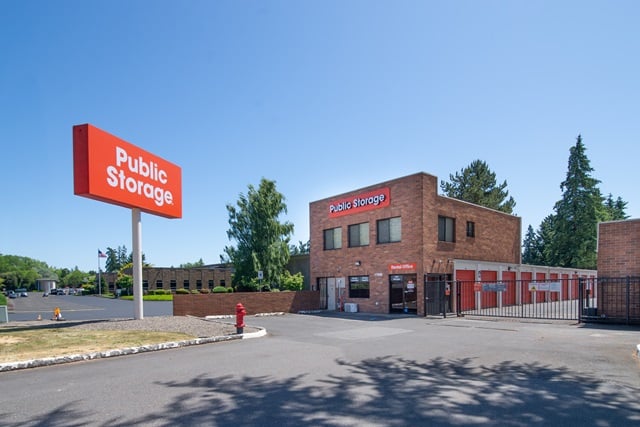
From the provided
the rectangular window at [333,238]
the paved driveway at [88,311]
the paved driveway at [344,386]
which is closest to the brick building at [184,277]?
the paved driveway at [88,311]

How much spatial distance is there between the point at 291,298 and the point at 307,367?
17.9 meters

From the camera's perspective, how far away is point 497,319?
65.5 feet

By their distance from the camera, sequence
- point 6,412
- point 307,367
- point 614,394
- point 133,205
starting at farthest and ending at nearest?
point 133,205
point 307,367
point 614,394
point 6,412

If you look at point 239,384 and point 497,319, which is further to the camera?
point 497,319

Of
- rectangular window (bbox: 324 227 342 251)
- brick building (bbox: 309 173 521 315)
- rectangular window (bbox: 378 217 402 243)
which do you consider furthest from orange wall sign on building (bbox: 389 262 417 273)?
rectangular window (bbox: 324 227 342 251)

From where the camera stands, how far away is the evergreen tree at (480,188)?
174 feet

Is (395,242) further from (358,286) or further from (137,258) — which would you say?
(137,258)

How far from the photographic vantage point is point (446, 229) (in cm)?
2464

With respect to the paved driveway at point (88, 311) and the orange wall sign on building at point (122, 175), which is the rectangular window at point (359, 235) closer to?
the orange wall sign on building at point (122, 175)

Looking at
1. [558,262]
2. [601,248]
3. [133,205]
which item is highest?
[133,205]

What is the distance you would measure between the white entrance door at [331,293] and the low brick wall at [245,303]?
31.0 inches

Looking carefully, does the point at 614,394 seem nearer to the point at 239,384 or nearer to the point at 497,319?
the point at 239,384

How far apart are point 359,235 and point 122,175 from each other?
1485cm

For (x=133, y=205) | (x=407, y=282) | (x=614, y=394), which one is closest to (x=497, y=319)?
(x=407, y=282)
